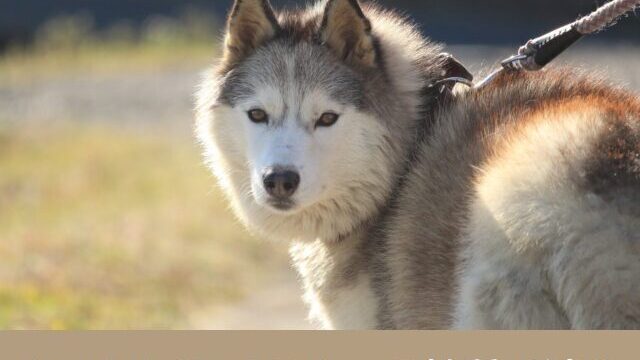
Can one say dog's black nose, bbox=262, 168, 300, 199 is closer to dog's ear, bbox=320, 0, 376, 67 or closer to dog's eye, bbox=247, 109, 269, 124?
dog's eye, bbox=247, 109, 269, 124

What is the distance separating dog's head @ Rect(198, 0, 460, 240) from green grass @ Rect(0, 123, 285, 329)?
217 cm

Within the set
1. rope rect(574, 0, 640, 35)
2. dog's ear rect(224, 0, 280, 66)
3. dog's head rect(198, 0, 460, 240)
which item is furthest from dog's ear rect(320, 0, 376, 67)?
rope rect(574, 0, 640, 35)

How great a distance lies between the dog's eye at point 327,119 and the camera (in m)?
4.76

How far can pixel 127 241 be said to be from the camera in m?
8.66

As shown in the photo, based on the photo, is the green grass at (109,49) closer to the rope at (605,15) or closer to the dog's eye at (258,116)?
the dog's eye at (258,116)

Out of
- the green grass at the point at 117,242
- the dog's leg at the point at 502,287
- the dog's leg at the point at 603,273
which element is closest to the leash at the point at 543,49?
the dog's leg at the point at 502,287

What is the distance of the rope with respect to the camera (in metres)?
4.68

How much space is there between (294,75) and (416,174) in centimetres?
69

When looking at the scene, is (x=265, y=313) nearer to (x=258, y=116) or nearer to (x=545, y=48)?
(x=258, y=116)

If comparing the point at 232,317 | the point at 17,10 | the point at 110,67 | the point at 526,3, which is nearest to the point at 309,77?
the point at 232,317

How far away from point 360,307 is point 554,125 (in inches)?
48.6

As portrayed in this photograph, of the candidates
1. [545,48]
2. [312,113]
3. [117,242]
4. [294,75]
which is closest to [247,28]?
[294,75]

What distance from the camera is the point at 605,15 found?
4762 mm

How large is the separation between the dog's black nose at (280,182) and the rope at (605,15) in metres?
1.43
